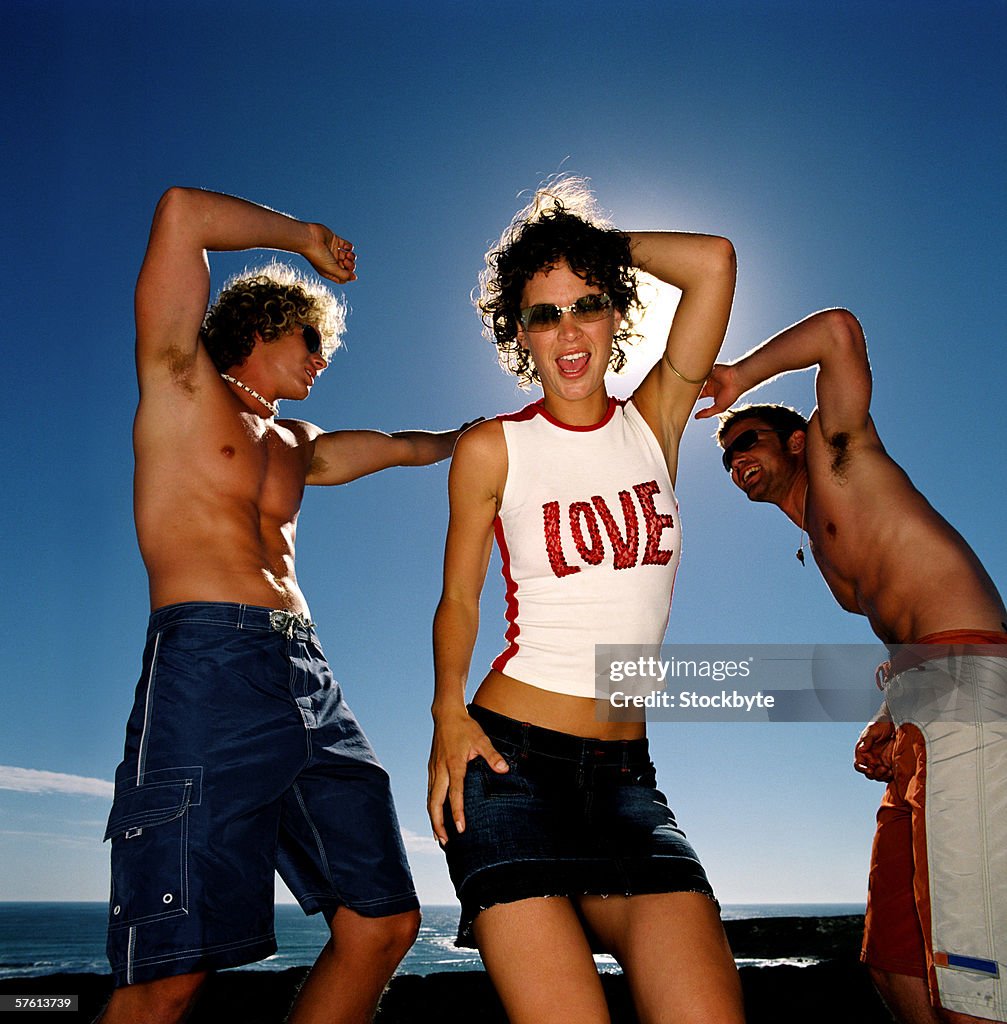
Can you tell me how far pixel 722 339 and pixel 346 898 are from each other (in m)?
2.54

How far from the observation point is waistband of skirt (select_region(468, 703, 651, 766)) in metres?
2.36

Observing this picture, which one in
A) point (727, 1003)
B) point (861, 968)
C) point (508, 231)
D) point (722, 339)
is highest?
point (508, 231)

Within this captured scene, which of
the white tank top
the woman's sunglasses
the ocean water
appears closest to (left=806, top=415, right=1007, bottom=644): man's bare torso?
the white tank top

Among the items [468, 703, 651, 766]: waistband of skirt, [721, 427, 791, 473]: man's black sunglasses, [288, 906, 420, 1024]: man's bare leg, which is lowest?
[288, 906, 420, 1024]: man's bare leg

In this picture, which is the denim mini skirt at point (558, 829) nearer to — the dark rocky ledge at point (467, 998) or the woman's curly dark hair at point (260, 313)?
the woman's curly dark hair at point (260, 313)

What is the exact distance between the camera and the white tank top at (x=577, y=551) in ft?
8.13

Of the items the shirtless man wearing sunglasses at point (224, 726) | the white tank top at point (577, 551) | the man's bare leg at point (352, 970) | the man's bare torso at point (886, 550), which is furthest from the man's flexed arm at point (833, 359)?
the man's bare leg at point (352, 970)

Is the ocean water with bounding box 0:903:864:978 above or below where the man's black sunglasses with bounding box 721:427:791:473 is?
below

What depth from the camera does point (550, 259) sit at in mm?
2879

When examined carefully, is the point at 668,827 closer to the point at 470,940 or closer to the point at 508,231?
the point at 470,940

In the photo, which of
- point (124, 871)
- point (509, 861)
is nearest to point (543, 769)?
point (509, 861)

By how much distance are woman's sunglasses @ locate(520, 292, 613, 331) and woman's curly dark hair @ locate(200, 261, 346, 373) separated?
1.93 m

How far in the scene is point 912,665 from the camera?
3328 mm

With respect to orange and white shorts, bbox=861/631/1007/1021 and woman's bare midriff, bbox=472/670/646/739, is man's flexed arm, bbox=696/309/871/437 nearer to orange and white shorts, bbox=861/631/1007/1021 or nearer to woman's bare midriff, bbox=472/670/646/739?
orange and white shorts, bbox=861/631/1007/1021
